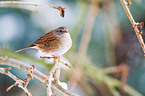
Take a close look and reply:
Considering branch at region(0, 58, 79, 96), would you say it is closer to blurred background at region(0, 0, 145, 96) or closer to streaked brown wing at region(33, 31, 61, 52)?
streaked brown wing at region(33, 31, 61, 52)

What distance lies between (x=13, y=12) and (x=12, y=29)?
31 cm

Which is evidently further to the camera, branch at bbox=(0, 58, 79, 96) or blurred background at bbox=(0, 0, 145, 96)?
blurred background at bbox=(0, 0, 145, 96)

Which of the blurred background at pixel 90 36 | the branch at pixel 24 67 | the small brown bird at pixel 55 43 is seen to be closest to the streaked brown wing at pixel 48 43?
the small brown bird at pixel 55 43

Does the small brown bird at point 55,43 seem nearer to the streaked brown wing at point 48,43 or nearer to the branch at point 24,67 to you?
the streaked brown wing at point 48,43

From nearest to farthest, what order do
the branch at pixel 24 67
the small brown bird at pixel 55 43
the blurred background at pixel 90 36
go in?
the branch at pixel 24 67 < the small brown bird at pixel 55 43 < the blurred background at pixel 90 36

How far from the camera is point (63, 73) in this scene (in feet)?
10.8

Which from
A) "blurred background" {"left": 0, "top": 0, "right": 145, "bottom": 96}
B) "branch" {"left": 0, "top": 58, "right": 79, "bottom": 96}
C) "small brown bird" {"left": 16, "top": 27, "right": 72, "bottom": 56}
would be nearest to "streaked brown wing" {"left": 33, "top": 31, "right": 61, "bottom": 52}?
"small brown bird" {"left": 16, "top": 27, "right": 72, "bottom": 56}

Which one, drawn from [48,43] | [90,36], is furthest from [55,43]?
[90,36]

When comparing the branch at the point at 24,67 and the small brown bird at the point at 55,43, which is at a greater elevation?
the small brown bird at the point at 55,43

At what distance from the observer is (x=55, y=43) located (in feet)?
4.81

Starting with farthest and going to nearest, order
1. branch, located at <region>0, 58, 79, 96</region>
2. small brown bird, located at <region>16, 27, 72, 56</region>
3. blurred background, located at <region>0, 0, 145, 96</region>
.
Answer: blurred background, located at <region>0, 0, 145, 96</region>, small brown bird, located at <region>16, 27, 72, 56</region>, branch, located at <region>0, 58, 79, 96</region>

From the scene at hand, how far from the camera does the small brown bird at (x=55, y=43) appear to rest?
1.38 metres

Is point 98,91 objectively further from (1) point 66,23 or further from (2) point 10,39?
(2) point 10,39

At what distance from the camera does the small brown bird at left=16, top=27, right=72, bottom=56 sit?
1.38m
